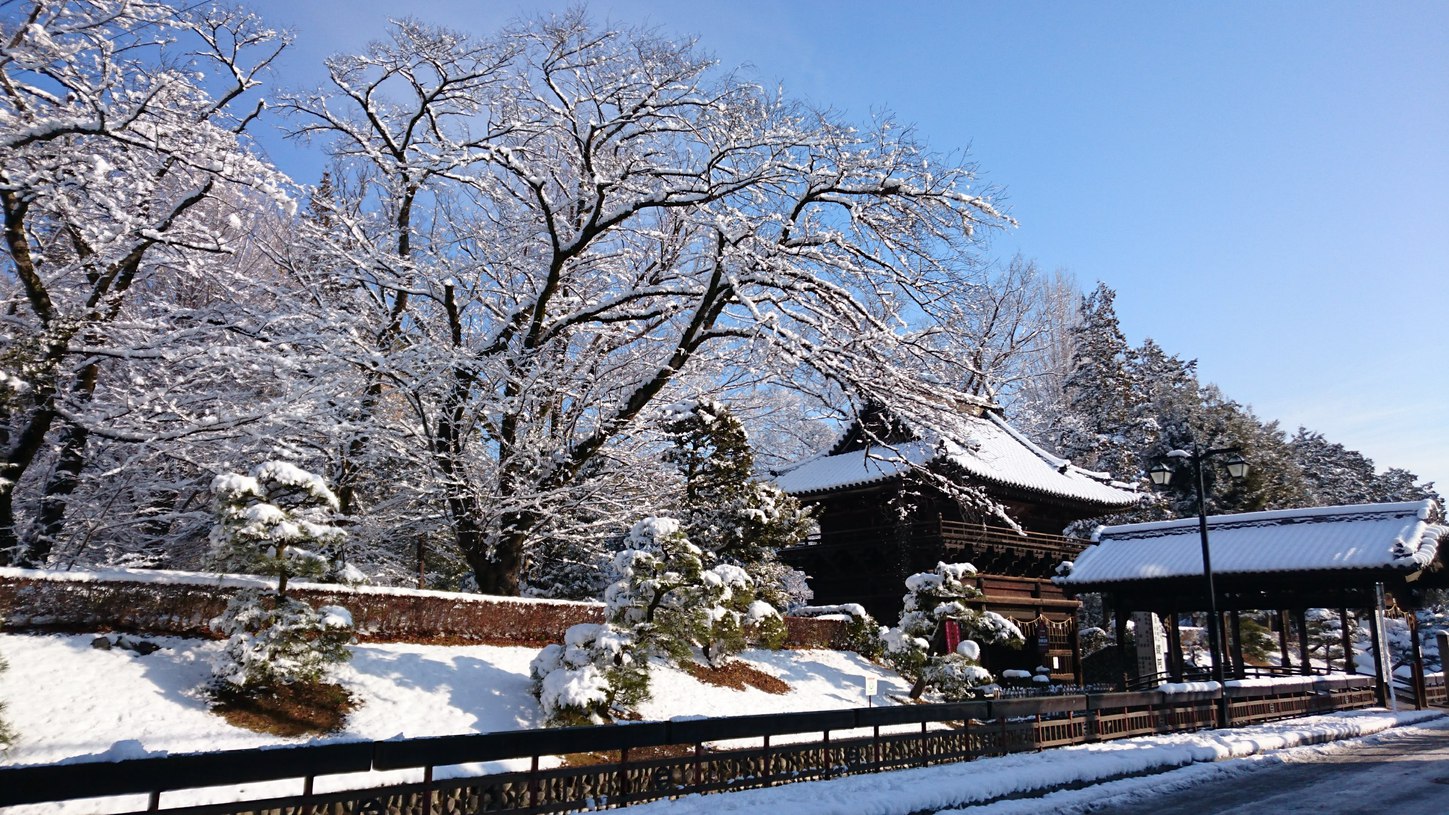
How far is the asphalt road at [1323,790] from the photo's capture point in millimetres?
→ 9609

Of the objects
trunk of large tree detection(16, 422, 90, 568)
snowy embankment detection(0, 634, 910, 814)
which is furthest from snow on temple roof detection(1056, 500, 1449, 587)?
trunk of large tree detection(16, 422, 90, 568)

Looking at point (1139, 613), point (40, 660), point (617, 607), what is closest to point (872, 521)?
point (1139, 613)

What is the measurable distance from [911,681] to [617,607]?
436 inches

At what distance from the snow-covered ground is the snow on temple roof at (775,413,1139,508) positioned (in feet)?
36.8

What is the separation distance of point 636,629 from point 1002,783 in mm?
6885

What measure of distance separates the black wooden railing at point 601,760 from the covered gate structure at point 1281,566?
29.8 feet

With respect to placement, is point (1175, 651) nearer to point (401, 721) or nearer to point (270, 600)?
point (401, 721)

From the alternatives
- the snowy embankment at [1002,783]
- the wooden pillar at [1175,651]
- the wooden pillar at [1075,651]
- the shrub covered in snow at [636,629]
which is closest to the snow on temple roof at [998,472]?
the wooden pillar at [1175,651]

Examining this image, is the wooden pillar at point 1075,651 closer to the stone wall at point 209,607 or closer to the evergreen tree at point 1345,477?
the stone wall at point 209,607

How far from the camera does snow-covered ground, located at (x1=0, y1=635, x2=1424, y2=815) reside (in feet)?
30.6

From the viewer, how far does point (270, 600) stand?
12508 millimetres

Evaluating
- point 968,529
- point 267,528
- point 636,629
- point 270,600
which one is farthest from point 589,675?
point 968,529

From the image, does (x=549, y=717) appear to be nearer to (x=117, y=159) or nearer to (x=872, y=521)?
(x=117, y=159)

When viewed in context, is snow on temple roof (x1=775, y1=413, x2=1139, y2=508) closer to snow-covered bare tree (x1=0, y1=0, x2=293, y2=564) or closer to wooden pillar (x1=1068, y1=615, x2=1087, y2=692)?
wooden pillar (x1=1068, y1=615, x2=1087, y2=692)
